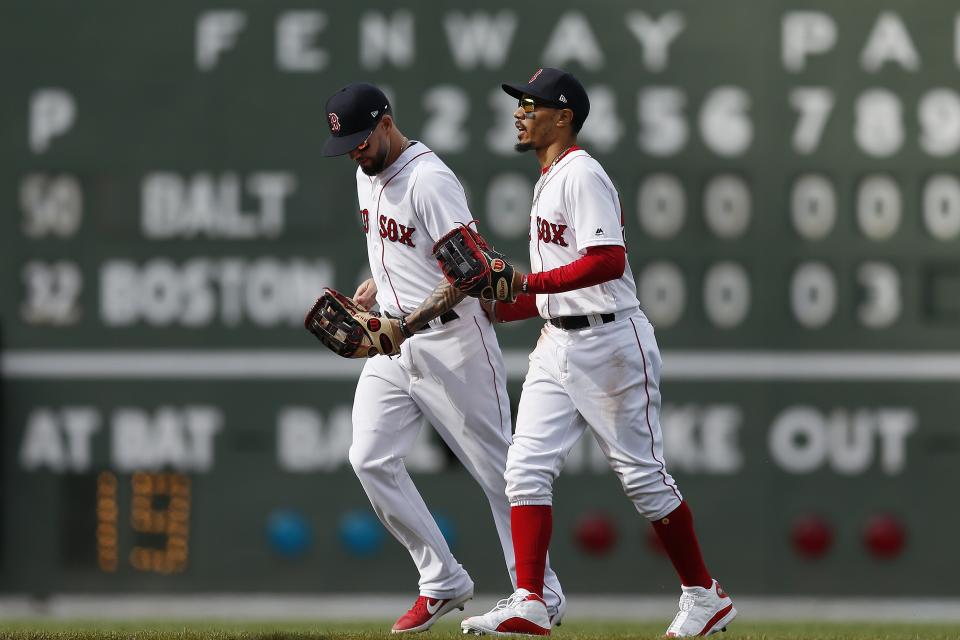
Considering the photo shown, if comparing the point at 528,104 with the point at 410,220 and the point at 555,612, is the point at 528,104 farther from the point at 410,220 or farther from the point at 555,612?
the point at 555,612

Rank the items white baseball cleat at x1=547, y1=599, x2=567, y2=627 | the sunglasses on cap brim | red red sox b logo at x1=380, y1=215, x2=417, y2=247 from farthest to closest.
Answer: red red sox b logo at x1=380, y1=215, x2=417, y2=247 → white baseball cleat at x1=547, y1=599, x2=567, y2=627 → the sunglasses on cap brim

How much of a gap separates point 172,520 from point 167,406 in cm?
47

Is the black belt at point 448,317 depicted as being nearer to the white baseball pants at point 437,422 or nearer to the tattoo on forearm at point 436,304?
the white baseball pants at point 437,422

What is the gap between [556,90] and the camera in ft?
17.0

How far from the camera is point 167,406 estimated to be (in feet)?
23.8

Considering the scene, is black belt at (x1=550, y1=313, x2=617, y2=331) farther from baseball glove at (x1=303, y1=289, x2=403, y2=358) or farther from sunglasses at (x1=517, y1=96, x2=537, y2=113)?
sunglasses at (x1=517, y1=96, x2=537, y2=113)

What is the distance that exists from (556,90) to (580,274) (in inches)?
23.8

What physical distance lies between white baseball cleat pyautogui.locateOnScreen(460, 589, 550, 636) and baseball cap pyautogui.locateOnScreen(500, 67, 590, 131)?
4.68 ft

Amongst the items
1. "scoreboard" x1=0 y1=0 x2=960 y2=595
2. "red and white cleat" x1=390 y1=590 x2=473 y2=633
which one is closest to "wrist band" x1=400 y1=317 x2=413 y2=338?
"red and white cleat" x1=390 y1=590 x2=473 y2=633

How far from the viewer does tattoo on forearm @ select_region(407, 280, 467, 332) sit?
5.23 m

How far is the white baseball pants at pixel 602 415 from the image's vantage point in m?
5.13

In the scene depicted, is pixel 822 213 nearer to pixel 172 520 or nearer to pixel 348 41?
pixel 348 41

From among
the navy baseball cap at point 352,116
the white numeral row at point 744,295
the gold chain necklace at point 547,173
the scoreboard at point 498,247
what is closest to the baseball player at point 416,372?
the navy baseball cap at point 352,116

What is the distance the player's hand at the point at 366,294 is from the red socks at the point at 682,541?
3.97ft
